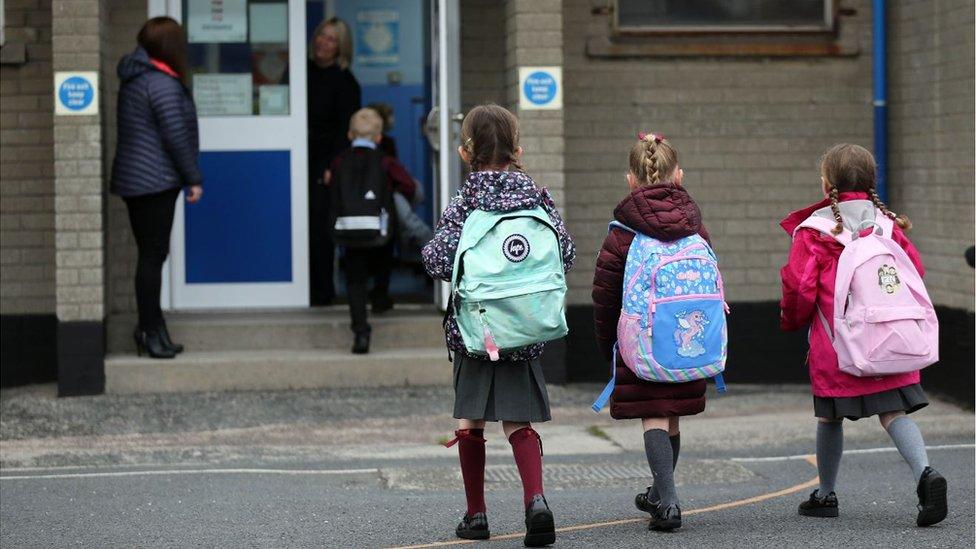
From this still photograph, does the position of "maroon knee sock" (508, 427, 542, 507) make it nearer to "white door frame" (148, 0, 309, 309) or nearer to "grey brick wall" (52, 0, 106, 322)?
"grey brick wall" (52, 0, 106, 322)

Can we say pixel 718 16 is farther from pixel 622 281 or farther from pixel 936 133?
pixel 622 281

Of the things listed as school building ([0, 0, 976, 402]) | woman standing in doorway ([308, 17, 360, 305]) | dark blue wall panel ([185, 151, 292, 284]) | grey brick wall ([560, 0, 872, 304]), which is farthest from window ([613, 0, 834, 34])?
dark blue wall panel ([185, 151, 292, 284])

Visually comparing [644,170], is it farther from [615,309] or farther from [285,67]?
[285,67]

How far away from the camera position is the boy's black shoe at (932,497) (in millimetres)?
5871

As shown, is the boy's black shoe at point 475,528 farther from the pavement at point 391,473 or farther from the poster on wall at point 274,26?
the poster on wall at point 274,26

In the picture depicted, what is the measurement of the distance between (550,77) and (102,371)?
344cm

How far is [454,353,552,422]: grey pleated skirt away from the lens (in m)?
5.65

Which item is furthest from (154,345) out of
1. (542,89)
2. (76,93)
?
(542,89)

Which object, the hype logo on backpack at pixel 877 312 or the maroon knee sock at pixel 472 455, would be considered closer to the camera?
the maroon knee sock at pixel 472 455

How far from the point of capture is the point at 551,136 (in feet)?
32.8

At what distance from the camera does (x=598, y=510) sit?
257 inches

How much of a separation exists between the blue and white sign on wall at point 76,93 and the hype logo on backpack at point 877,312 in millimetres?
5271

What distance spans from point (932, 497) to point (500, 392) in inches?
68.3

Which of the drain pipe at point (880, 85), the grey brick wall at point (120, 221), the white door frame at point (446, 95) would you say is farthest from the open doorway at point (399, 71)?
the drain pipe at point (880, 85)
